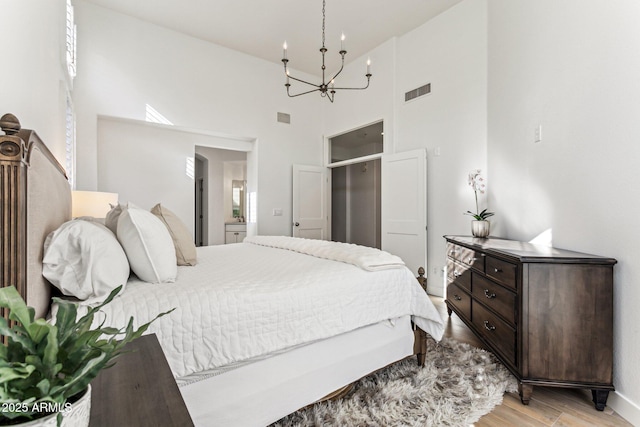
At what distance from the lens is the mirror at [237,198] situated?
7137mm

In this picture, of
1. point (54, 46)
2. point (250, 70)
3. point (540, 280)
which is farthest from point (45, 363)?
point (250, 70)

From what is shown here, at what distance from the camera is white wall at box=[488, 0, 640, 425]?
1663 mm

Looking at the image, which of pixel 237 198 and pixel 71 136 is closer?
pixel 71 136

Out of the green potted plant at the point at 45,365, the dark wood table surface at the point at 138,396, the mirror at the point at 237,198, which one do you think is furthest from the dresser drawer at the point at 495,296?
the mirror at the point at 237,198

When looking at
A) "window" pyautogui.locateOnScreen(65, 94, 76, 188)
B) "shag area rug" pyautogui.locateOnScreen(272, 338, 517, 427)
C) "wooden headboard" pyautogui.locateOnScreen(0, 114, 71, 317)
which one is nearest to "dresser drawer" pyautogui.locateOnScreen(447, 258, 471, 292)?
"shag area rug" pyautogui.locateOnScreen(272, 338, 517, 427)

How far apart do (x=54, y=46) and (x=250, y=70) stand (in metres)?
3.21

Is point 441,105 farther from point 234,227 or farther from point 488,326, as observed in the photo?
point 234,227

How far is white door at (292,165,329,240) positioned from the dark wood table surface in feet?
15.3

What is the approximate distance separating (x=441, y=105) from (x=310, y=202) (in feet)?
8.79

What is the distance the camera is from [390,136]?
4.66 m

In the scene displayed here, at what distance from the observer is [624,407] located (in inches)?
64.9

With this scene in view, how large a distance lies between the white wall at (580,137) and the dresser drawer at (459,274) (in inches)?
23.0

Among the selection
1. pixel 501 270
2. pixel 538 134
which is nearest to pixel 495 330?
pixel 501 270

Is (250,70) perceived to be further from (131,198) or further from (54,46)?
(54,46)
